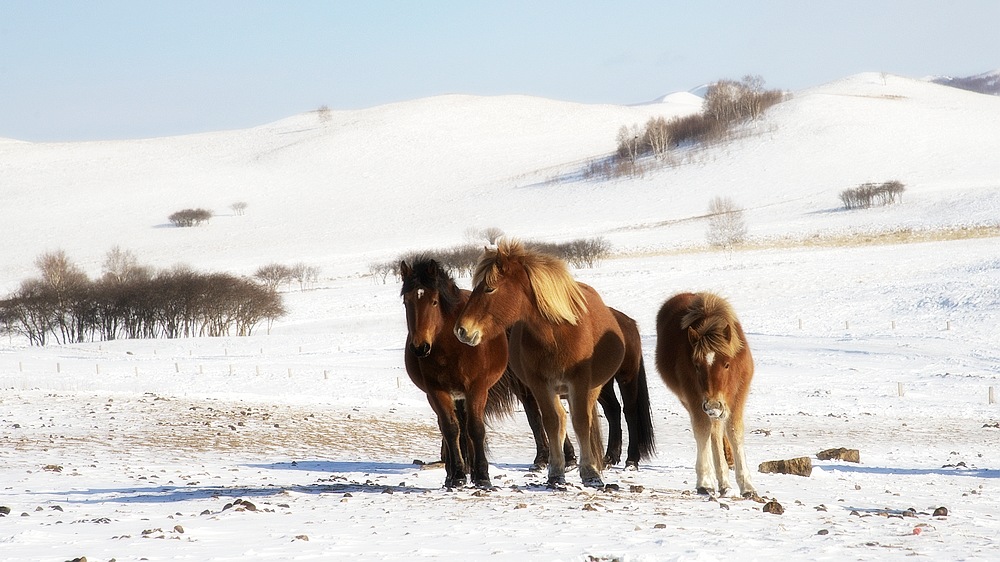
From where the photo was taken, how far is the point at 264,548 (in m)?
5.88

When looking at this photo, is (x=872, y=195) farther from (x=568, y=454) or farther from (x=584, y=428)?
(x=584, y=428)

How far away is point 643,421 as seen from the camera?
11.3m

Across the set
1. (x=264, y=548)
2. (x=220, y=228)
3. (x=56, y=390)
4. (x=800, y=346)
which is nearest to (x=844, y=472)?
(x=264, y=548)

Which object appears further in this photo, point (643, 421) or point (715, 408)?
point (643, 421)

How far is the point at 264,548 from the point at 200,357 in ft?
90.3

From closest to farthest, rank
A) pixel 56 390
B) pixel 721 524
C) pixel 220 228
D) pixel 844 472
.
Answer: pixel 721 524 < pixel 844 472 < pixel 56 390 < pixel 220 228

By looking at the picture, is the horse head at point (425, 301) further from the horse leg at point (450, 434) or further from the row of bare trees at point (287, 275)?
the row of bare trees at point (287, 275)

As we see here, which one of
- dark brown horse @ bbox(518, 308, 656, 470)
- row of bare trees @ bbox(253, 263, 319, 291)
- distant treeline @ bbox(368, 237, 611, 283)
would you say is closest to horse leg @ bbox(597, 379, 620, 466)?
dark brown horse @ bbox(518, 308, 656, 470)

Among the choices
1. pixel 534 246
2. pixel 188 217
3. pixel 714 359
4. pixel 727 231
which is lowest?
pixel 714 359

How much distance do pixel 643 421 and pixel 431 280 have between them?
3.52m

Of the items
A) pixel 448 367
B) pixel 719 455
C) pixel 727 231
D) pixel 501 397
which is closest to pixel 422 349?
pixel 448 367

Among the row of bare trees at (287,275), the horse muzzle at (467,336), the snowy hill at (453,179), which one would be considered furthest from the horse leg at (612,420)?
the snowy hill at (453,179)

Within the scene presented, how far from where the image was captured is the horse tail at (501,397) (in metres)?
11.4

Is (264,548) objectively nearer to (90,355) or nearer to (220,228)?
(90,355)
